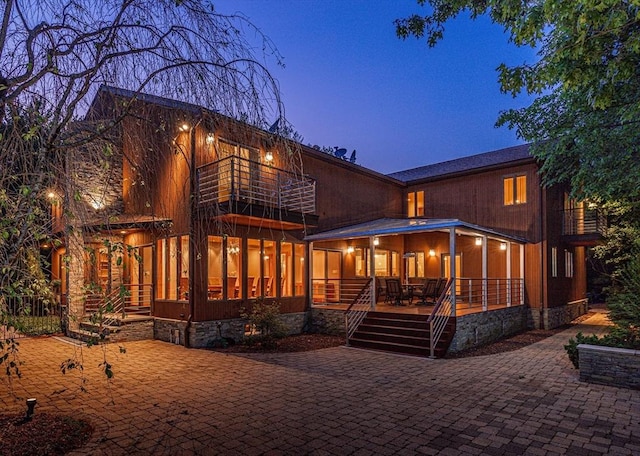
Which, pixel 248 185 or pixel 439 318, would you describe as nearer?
pixel 439 318

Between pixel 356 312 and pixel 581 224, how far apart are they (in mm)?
11056

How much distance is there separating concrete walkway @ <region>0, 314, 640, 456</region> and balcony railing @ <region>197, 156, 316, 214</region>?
12.8ft

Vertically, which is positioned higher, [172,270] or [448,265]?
[172,270]

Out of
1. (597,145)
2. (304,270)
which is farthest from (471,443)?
(304,270)

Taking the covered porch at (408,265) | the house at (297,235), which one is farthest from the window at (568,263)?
the covered porch at (408,265)

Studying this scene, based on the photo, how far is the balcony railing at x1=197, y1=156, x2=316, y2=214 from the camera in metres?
9.92

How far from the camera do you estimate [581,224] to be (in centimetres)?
1612

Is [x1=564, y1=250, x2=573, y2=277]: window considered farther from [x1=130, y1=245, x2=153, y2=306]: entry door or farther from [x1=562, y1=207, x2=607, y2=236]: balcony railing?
[x1=130, y1=245, x2=153, y2=306]: entry door

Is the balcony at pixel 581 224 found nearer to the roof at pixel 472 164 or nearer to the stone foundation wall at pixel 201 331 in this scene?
the roof at pixel 472 164

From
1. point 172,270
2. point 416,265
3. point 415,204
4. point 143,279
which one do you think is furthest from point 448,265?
point 143,279

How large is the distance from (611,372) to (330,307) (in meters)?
7.61

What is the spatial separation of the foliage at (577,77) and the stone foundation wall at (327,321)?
7253mm

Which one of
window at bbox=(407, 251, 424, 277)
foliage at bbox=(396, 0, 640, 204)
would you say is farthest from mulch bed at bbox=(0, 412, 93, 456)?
window at bbox=(407, 251, 424, 277)

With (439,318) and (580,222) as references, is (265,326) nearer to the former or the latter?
(439,318)
